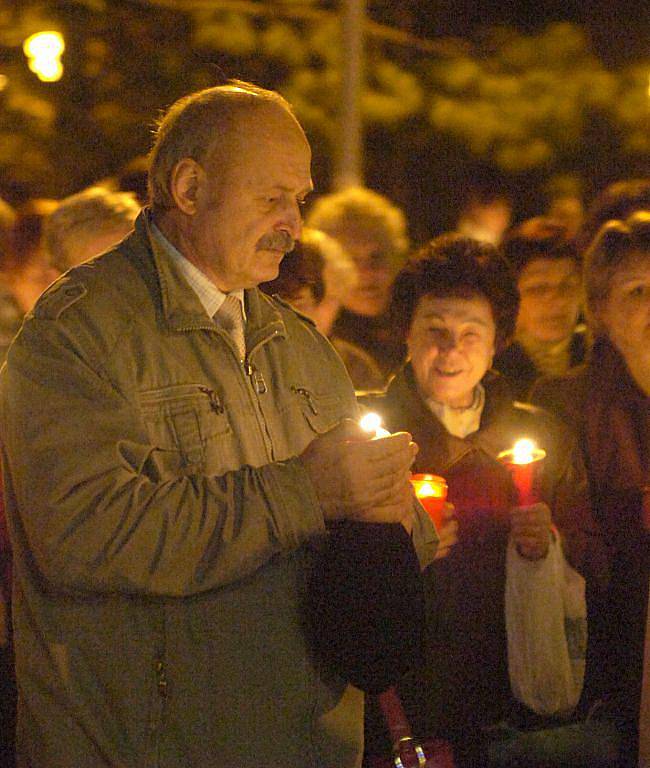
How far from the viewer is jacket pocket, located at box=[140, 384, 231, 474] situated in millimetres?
2350

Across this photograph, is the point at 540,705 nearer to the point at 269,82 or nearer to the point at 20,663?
the point at 20,663

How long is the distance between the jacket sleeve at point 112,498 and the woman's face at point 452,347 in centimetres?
156

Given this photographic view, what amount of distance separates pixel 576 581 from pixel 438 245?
110 centimetres

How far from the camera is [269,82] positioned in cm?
1088

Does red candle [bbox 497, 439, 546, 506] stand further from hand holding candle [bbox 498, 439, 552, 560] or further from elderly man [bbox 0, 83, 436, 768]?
elderly man [bbox 0, 83, 436, 768]

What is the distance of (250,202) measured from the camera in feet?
8.16

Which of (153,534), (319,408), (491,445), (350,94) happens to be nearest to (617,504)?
(491,445)

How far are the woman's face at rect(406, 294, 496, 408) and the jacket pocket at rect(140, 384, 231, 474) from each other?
1492 millimetres

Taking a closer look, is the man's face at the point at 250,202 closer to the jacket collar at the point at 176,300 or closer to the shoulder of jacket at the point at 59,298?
the jacket collar at the point at 176,300

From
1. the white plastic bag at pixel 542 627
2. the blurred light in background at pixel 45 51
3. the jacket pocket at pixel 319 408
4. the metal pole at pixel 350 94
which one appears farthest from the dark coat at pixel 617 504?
the blurred light in background at pixel 45 51

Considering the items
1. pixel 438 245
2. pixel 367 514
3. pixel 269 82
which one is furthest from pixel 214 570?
pixel 269 82

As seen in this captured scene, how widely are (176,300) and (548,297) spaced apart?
11.5ft

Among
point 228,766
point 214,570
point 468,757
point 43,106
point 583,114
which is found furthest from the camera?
point 583,114

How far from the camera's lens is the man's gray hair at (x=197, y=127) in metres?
2.48
